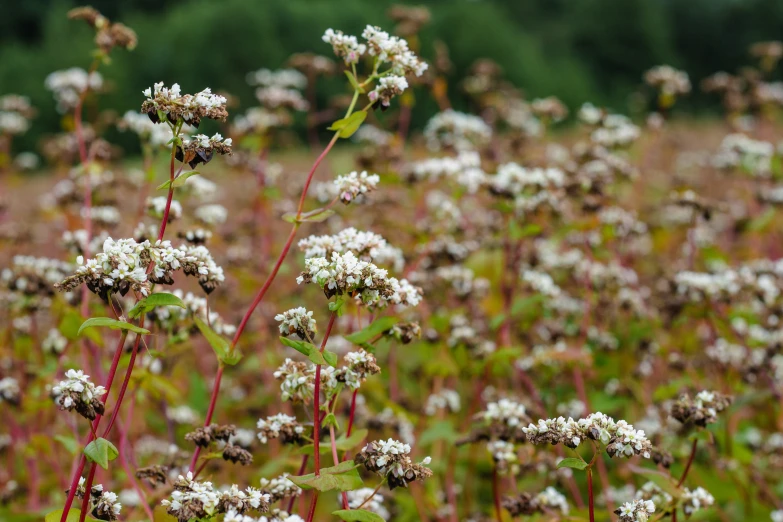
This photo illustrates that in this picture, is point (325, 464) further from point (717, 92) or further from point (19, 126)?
point (717, 92)

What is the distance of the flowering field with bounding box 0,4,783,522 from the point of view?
2738mm

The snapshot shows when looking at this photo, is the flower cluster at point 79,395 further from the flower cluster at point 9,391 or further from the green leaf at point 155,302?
the flower cluster at point 9,391

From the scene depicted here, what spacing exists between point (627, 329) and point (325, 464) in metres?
2.80

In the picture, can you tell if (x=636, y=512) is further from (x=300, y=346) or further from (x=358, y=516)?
(x=300, y=346)

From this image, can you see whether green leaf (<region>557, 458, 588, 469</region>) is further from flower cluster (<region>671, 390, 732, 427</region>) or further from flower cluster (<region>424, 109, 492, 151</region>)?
flower cluster (<region>424, 109, 492, 151</region>)

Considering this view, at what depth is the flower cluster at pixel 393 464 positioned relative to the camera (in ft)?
8.69

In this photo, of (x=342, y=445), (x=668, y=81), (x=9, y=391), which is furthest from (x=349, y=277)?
(x=668, y=81)

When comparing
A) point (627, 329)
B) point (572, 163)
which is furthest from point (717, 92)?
point (627, 329)

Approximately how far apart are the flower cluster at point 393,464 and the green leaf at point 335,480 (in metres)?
0.07

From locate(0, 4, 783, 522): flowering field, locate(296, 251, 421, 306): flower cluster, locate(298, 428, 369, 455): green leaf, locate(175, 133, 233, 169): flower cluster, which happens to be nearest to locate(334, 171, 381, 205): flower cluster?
locate(0, 4, 783, 522): flowering field

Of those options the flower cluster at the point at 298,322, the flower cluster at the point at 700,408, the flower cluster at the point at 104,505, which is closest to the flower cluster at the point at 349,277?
the flower cluster at the point at 298,322

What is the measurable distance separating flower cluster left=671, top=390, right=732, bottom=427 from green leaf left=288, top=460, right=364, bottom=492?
4.74 ft

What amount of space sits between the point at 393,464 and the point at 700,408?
55.2 inches

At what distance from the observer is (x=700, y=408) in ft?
10.4
